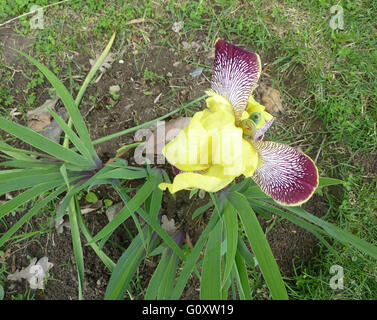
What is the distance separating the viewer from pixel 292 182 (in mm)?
829

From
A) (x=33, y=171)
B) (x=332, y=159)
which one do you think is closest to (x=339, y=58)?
(x=332, y=159)

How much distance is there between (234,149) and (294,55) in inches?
48.0

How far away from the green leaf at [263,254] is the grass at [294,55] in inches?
34.1

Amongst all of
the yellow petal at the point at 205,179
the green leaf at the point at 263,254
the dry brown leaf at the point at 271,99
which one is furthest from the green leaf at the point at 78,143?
the dry brown leaf at the point at 271,99

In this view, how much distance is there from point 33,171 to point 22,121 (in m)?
0.79

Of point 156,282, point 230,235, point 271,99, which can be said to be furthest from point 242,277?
point 271,99

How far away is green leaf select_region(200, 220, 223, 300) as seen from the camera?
803 mm

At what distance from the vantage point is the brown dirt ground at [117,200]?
1530mm

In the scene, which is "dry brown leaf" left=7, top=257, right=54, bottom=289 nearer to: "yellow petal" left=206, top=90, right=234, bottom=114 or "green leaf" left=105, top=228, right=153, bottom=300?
"green leaf" left=105, top=228, right=153, bottom=300

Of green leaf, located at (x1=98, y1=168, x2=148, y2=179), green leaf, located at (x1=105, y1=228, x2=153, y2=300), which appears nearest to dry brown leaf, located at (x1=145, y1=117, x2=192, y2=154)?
green leaf, located at (x1=98, y1=168, x2=148, y2=179)

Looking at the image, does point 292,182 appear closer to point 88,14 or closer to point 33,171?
point 33,171

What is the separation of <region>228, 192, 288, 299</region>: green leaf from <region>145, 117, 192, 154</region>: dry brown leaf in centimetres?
65

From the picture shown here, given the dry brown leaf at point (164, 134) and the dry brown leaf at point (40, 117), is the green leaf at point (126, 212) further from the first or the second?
the dry brown leaf at point (40, 117)

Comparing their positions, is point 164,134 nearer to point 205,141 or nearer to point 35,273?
point 205,141
